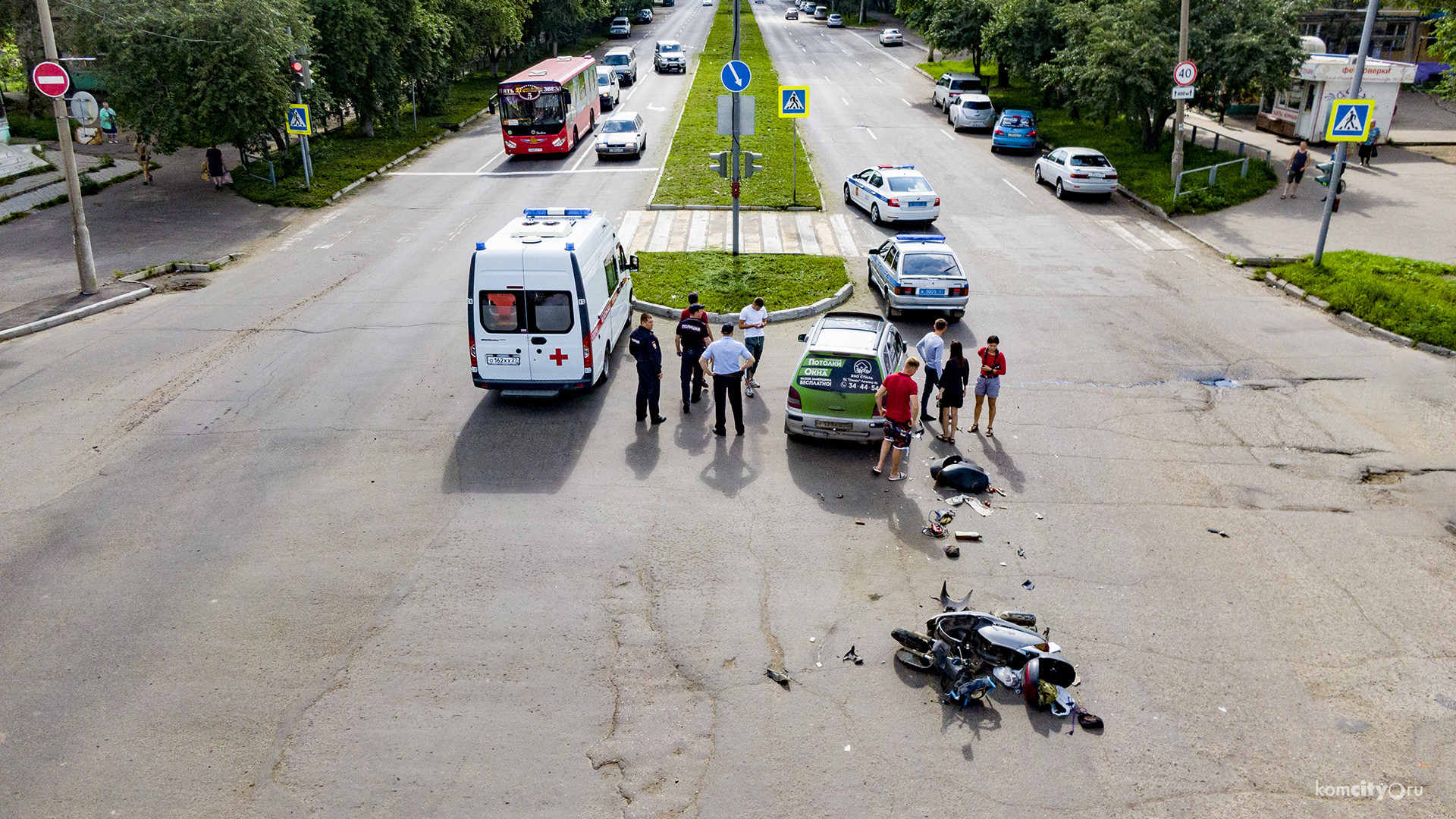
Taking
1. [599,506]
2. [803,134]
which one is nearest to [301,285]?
[599,506]

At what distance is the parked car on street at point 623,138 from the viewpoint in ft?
113

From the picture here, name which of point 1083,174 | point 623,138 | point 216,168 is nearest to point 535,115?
point 623,138

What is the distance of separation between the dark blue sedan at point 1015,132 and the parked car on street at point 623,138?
43.1ft

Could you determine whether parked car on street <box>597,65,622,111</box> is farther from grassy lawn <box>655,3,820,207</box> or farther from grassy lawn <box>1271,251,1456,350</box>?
grassy lawn <box>1271,251,1456,350</box>

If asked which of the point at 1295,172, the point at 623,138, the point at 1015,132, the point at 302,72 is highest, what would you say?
the point at 302,72

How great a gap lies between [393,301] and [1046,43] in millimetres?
30592

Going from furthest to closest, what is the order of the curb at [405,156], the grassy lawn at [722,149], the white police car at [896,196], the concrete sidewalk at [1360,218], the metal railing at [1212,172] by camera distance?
the curb at [405,156], the grassy lawn at [722,149], the metal railing at [1212,172], the white police car at [896,196], the concrete sidewalk at [1360,218]

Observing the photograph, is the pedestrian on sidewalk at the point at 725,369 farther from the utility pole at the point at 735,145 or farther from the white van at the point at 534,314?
the utility pole at the point at 735,145

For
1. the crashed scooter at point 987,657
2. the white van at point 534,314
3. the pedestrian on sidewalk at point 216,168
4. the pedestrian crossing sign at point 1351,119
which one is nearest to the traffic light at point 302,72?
the pedestrian on sidewalk at point 216,168

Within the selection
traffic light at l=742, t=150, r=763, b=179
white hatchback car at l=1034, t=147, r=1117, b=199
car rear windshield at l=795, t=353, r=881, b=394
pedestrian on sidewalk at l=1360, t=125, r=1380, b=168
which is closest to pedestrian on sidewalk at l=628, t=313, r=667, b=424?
car rear windshield at l=795, t=353, r=881, b=394

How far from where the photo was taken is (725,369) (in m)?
13.6

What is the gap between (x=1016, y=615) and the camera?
9.13 meters

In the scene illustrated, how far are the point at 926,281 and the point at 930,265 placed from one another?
16.9 inches

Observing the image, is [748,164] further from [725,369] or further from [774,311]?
[725,369]
